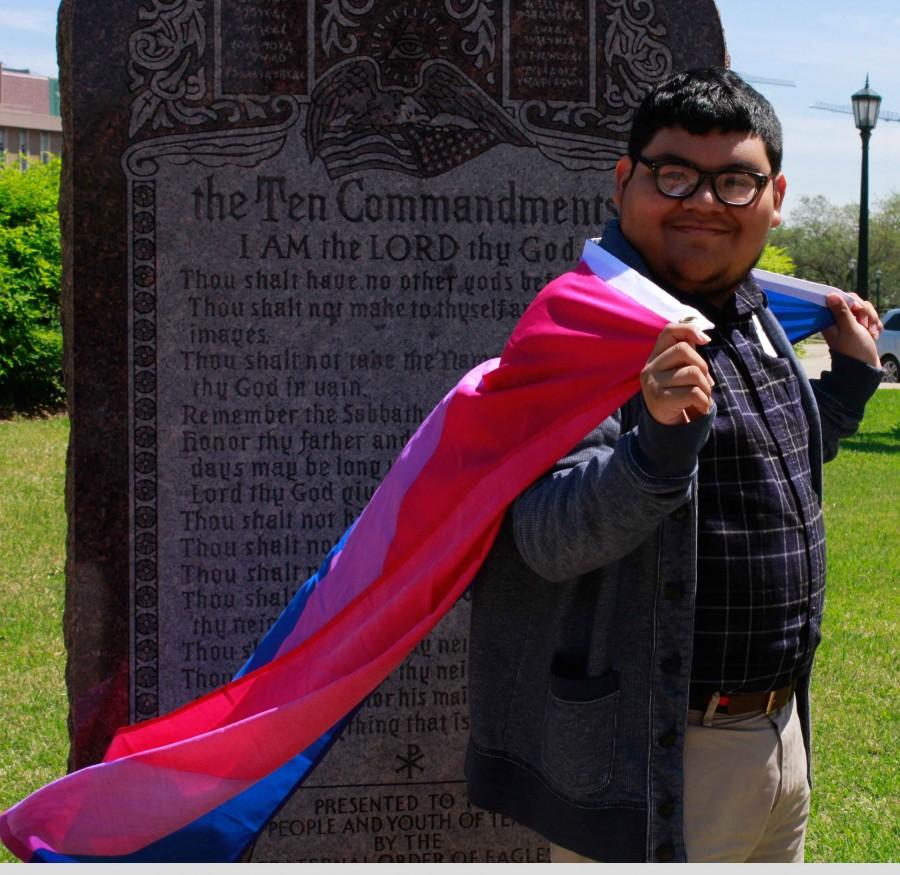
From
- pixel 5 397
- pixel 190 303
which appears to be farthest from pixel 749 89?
pixel 5 397

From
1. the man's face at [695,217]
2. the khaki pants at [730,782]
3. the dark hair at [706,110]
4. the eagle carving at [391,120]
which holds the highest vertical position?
the eagle carving at [391,120]

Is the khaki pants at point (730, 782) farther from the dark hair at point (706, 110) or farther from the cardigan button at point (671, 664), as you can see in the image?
the dark hair at point (706, 110)

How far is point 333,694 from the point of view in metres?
2.65

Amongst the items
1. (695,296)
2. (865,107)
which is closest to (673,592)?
(695,296)

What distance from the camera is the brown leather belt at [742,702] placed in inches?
93.7

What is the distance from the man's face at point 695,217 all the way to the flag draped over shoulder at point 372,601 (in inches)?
4.8

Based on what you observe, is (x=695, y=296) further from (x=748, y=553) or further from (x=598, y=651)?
(x=598, y=651)

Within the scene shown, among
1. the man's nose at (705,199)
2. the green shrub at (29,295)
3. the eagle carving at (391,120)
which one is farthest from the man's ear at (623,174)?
the green shrub at (29,295)

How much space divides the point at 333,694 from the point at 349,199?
1.65 meters

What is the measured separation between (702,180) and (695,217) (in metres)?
0.07

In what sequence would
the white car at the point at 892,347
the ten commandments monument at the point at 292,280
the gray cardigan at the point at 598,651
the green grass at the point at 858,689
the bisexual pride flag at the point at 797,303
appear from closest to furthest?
the gray cardigan at the point at 598,651 → the bisexual pride flag at the point at 797,303 → the ten commandments monument at the point at 292,280 → the green grass at the point at 858,689 → the white car at the point at 892,347

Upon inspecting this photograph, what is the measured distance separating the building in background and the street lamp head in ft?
177

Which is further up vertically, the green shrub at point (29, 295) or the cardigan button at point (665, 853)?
the green shrub at point (29, 295)

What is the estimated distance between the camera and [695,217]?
237 centimetres
